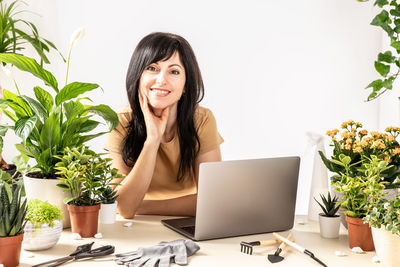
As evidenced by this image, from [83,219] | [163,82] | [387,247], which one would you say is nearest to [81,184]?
[83,219]

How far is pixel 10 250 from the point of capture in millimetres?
1093

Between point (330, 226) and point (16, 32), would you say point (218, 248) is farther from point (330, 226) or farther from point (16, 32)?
point (16, 32)

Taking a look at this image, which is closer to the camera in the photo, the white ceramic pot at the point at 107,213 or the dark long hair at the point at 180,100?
the white ceramic pot at the point at 107,213

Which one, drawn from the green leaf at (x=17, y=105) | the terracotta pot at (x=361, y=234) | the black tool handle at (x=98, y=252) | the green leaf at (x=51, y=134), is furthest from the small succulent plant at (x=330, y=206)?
the green leaf at (x=17, y=105)

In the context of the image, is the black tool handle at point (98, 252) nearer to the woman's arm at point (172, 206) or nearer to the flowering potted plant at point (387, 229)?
the woman's arm at point (172, 206)

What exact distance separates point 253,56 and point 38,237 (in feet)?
7.83

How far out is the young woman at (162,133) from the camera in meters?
1.75

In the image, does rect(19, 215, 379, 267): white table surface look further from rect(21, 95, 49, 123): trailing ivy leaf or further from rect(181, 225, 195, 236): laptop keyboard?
rect(21, 95, 49, 123): trailing ivy leaf

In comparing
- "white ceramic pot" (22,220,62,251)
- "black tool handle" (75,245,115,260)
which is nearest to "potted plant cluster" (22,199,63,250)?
"white ceramic pot" (22,220,62,251)

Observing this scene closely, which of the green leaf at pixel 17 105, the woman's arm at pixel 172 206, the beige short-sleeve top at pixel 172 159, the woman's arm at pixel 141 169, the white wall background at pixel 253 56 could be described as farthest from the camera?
the white wall background at pixel 253 56

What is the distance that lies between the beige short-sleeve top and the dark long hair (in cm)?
3

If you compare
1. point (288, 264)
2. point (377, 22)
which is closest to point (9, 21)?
point (377, 22)

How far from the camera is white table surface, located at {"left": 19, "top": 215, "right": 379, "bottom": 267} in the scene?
117cm

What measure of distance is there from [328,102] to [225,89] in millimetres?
772
